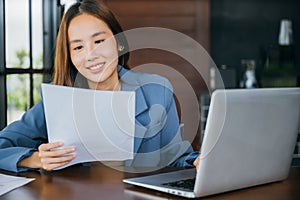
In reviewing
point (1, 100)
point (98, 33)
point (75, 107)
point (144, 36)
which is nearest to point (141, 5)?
point (144, 36)

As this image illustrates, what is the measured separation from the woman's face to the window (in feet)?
1.81

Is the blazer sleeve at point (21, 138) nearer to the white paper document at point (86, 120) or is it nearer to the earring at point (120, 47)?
the white paper document at point (86, 120)

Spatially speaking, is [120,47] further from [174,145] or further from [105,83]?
[174,145]

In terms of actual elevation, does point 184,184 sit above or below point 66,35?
below

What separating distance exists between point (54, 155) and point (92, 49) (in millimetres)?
490

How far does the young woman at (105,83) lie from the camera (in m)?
1.91

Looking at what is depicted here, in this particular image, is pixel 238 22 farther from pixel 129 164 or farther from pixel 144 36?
pixel 129 164

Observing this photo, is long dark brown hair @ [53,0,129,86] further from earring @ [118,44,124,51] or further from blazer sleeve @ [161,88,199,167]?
blazer sleeve @ [161,88,199,167]

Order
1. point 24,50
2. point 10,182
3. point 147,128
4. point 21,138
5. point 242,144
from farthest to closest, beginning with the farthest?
point 24,50 → point 147,128 → point 21,138 → point 10,182 → point 242,144

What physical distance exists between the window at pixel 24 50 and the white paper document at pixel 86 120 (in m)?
0.88

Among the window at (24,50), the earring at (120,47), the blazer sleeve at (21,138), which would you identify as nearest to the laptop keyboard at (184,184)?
the blazer sleeve at (21,138)

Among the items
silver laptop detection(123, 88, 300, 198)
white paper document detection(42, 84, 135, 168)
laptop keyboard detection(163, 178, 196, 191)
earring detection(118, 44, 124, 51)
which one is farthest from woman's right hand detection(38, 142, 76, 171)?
earring detection(118, 44, 124, 51)

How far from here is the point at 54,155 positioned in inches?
62.6

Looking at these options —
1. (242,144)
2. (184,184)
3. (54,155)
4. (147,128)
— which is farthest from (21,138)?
(242,144)
